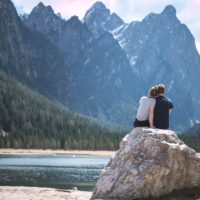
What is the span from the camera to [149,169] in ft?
60.2

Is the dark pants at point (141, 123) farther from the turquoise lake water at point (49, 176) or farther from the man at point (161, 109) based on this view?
the turquoise lake water at point (49, 176)

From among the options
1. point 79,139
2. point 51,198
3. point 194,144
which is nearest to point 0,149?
point 79,139

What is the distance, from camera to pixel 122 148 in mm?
19734

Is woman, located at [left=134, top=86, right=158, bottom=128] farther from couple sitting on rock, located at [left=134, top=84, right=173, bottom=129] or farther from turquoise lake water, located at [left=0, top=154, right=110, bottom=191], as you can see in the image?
turquoise lake water, located at [left=0, top=154, right=110, bottom=191]

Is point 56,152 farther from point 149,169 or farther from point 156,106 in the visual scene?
point 149,169

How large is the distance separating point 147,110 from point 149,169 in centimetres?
289

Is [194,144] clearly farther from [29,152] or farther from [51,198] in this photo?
[51,198]

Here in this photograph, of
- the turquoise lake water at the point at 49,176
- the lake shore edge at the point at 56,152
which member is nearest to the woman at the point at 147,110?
the turquoise lake water at the point at 49,176

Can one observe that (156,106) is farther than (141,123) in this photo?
No

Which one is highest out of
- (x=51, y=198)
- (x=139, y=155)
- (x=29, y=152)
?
(x=29, y=152)

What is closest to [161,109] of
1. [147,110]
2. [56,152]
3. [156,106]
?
[156,106]

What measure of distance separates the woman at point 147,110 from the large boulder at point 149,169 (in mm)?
936

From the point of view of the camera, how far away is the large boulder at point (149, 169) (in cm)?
1850

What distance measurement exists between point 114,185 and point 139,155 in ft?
4.51
